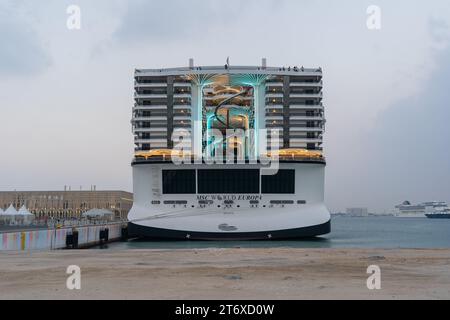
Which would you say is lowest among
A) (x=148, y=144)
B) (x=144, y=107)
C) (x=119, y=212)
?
(x=119, y=212)

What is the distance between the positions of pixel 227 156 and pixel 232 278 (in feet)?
126

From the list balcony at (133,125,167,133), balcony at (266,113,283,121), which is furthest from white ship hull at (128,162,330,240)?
balcony at (266,113,283,121)

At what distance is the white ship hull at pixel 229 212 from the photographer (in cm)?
5284

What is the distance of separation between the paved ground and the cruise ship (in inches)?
1064

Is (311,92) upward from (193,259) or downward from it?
upward

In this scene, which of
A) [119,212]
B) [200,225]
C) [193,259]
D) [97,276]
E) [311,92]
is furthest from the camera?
[119,212]

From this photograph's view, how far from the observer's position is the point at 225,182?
54.7m

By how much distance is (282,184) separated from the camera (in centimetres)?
5516

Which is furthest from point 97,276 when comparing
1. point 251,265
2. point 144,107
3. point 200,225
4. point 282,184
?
point 144,107

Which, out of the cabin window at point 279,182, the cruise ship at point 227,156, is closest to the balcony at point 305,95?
the cruise ship at point 227,156

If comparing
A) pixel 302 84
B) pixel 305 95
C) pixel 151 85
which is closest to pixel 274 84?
pixel 302 84

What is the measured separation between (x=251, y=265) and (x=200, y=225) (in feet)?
101

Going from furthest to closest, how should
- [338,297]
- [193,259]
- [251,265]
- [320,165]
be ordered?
1. [320,165]
2. [193,259]
3. [251,265]
4. [338,297]
